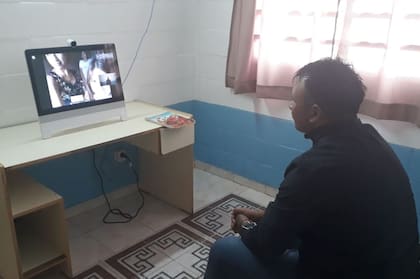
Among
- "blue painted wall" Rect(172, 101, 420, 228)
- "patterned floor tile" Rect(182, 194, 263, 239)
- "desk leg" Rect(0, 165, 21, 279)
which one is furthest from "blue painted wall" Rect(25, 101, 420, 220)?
"desk leg" Rect(0, 165, 21, 279)

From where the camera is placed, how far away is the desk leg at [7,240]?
5.30 ft

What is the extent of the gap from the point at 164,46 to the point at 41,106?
114 cm

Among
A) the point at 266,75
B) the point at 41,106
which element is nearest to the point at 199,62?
the point at 266,75

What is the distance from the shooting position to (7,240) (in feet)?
5.72

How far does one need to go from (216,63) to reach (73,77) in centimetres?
A: 116

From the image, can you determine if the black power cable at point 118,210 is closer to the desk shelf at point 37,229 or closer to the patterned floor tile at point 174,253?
the patterned floor tile at point 174,253

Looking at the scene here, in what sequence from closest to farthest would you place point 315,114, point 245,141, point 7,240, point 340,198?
point 340,198
point 315,114
point 7,240
point 245,141

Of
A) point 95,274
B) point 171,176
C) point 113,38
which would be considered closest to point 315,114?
point 95,274

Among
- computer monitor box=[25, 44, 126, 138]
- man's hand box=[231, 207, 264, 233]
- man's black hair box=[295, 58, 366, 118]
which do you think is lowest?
man's hand box=[231, 207, 264, 233]

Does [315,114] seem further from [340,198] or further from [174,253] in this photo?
[174,253]

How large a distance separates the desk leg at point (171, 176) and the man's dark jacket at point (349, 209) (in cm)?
130

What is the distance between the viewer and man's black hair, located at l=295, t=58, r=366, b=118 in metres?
1.16

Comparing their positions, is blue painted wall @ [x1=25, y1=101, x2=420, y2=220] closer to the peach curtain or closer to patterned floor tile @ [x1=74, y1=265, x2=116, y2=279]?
the peach curtain

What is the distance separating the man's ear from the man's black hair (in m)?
0.01
